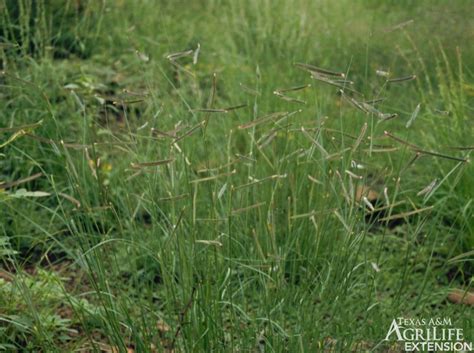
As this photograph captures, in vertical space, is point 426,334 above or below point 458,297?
above

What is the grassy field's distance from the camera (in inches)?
102

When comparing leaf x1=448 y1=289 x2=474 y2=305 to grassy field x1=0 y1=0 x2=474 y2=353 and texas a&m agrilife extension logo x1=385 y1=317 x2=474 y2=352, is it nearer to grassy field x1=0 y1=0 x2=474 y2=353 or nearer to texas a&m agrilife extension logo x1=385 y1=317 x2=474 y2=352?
grassy field x1=0 y1=0 x2=474 y2=353

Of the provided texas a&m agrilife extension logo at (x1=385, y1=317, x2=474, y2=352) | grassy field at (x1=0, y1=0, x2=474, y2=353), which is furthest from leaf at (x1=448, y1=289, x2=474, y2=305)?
texas a&m agrilife extension logo at (x1=385, y1=317, x2=474, y2=352)

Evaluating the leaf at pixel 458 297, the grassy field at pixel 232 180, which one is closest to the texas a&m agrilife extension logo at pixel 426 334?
the grassy field at pixel 232 180

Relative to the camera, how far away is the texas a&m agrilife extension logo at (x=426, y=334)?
2.65 metres

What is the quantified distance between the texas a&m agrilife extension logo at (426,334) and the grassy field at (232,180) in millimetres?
45

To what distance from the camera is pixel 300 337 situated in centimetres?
233

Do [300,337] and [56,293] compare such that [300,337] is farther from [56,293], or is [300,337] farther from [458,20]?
[458,20]

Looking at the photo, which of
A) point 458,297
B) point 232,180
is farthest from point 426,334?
point 232,180

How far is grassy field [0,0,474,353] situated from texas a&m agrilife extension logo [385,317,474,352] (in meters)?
0.05

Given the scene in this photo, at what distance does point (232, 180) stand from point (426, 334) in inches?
55.1

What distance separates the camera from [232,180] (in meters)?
3.84

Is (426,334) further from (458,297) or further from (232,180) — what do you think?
(232,180)

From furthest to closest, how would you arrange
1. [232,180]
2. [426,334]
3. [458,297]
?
[232,180], [458,297], [426,334]
